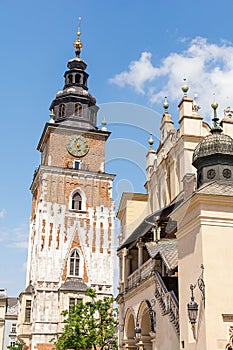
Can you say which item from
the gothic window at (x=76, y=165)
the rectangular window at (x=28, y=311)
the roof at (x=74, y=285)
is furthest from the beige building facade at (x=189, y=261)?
the gothic window at (x=76, y=165)

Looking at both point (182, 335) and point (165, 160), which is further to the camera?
point (165, 160)

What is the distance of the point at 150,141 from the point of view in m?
33.8

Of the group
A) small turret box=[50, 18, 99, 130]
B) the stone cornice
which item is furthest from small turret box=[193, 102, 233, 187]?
small turret box=[50, 18, 99, 130]

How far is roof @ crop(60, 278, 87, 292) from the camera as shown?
45.1 metres

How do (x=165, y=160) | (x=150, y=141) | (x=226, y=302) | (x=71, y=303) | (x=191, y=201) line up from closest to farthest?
(x=226, y=302) < (x=191, y=201) < (x=165, y=160) < (x=150, y=141) < (x=71, y=303)

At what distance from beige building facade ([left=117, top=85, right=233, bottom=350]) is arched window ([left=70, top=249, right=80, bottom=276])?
68.3 ft

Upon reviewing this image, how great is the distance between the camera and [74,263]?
155ft

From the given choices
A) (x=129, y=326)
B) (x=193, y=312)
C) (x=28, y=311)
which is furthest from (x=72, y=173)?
(x=193, y=312)

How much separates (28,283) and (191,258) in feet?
121

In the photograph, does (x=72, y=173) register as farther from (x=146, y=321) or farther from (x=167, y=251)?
(x=167, y=251)

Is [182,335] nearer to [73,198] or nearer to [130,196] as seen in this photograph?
[130,196]

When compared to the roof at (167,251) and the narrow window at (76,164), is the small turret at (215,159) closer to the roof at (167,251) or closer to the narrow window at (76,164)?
the roof at (167,251)

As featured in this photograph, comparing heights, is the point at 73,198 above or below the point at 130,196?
above

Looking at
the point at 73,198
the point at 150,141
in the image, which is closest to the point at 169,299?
the point at 150,141
